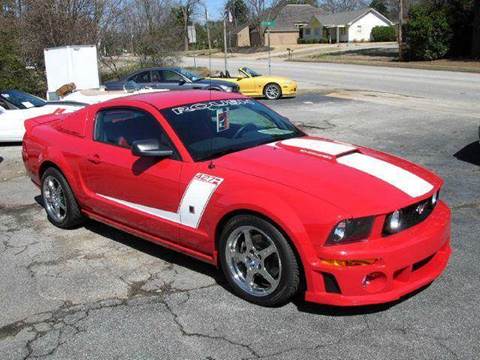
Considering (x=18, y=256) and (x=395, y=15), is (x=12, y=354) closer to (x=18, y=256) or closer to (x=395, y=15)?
(x=18, y=256)

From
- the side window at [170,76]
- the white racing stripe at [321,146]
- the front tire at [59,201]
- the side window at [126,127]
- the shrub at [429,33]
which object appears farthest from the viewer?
the shrub at [429,33]

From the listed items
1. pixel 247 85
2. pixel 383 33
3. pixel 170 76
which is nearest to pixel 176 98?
A: pixel 170 76

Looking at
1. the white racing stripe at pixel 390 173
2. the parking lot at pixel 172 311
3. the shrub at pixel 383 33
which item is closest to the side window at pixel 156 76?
the parking lot at pixel 172 311

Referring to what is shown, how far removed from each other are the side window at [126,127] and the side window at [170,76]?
43.5ft

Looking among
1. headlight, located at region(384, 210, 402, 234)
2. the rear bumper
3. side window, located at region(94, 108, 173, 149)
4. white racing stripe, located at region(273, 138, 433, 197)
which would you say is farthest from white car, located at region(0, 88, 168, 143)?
the rear bumper

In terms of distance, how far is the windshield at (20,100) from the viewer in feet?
36.8

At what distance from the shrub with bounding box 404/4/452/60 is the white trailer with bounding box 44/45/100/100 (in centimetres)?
2599

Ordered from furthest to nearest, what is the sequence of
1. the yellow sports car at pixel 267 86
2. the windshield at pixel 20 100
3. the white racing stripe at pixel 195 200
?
the yellow sports car at pixel 267 86
the windshield at pixel 20 100
the white racing stripe at pixel 195 200

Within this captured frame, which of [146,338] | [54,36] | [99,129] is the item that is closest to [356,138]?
[99,129]

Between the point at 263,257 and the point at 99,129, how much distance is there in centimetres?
233

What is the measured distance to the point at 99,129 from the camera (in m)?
5.32

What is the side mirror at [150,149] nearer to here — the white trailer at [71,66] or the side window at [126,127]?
the side window at [126,127]

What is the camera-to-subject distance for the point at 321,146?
15.1 ft

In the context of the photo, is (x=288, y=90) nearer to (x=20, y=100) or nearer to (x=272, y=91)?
(x=272, y=91)
